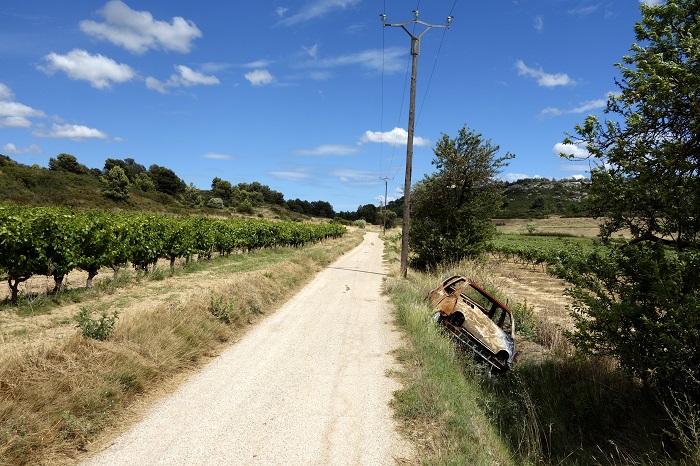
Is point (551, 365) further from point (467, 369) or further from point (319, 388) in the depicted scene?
point (319, 388)

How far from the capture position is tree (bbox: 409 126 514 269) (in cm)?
1789

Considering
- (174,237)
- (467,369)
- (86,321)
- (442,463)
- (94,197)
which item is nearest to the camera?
(442,463)

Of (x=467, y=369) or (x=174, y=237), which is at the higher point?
(x=174, y=237)

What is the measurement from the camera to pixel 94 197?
164ft

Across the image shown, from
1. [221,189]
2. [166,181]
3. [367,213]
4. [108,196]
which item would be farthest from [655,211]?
[367,213]

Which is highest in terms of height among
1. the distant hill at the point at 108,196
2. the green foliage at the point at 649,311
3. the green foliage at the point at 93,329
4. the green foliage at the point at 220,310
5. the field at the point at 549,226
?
the distant hill at the point at 108,196

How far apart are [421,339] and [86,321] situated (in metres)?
5.54

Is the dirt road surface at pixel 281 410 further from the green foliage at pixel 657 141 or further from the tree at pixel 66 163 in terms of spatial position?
the tree at pixel 66 163

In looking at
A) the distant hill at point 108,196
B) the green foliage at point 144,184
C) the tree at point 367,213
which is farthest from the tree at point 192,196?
the tree at point 367,213

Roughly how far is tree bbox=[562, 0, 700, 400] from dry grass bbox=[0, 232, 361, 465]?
5.90 m

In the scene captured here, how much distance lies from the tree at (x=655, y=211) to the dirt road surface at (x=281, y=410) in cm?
310

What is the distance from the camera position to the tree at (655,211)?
13.8 feet

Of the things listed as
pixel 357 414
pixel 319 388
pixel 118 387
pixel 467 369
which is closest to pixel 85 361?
pixel 118 387

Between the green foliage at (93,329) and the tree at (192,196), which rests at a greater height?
the tree at (192,196)
